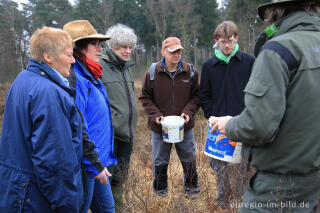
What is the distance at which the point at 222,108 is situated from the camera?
292 centimetres

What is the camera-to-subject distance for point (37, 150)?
1428mm

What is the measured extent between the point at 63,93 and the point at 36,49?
34cm

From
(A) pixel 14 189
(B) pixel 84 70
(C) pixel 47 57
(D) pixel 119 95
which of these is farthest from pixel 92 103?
(A) pixel 14 189

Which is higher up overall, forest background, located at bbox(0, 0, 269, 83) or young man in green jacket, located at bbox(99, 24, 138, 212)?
forest background, located at bbox(0, 0, 269, 83)

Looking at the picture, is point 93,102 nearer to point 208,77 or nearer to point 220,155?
point 220,155

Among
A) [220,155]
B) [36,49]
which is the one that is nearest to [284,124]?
[220,155]

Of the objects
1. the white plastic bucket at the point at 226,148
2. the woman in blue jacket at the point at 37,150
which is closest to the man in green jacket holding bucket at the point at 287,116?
the white plastic bucket at the point at 226,148

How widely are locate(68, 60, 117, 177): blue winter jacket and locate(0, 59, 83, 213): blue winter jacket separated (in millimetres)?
426

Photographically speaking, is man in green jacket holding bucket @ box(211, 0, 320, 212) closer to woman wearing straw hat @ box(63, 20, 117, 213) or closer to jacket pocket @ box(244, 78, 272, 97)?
jacket pocket @ box(244, 78, 272, 97)

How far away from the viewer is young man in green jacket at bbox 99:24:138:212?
269 cm

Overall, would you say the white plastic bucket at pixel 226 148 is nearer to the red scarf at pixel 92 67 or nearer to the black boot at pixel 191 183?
the black boot at pixel 191 183

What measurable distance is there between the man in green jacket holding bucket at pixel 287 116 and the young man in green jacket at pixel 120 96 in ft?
4.89

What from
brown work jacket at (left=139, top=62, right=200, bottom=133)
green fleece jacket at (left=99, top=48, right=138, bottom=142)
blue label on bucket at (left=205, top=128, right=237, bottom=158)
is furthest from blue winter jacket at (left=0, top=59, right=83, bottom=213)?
brown work jacket at (left=139, top=62, right=200, bottom=133)

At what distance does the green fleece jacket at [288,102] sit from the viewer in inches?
50.4
